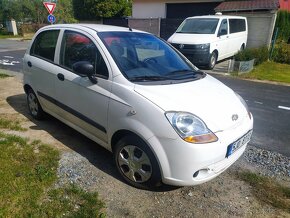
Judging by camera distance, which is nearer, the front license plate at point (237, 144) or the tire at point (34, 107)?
the front license plate at point (237, 144)

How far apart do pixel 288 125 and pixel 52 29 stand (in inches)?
185

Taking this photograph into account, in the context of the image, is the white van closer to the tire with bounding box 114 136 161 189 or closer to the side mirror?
the side mirror

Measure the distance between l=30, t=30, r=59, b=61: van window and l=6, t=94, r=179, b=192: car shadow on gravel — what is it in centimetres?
118

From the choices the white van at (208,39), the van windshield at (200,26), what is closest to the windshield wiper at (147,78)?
the white van at (208,39)

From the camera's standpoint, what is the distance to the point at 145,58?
371 centimetres

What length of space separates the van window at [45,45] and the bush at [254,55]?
8852 millimetres

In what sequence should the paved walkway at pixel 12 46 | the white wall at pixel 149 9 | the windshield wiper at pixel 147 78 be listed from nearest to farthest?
the windshield wiper at pixel 147 78 → the paved walkway at pixel 12 46 → the white wall at pixel 149 9

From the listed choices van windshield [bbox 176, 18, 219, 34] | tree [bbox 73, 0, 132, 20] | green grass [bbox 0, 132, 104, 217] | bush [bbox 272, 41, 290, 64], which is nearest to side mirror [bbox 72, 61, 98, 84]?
green grass [bbox 0, 132, 104, 217]

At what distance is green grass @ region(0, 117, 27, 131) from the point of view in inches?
186

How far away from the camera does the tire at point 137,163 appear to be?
2.95 meters

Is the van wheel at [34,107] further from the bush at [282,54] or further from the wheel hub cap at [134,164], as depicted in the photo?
the bush at [282,54]

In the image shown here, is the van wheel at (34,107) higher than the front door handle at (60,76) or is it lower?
lower

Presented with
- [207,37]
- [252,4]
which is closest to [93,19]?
[252,4]

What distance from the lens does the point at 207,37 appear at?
1062 cm
